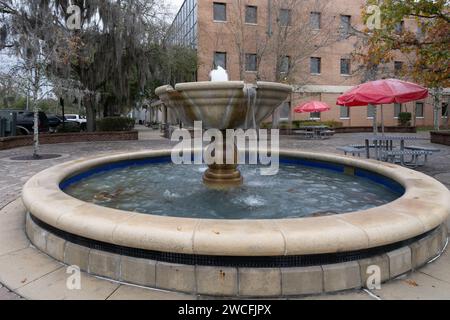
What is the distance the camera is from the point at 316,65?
3152 cm

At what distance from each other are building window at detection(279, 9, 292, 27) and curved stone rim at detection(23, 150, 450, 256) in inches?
891

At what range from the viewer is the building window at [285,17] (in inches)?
948

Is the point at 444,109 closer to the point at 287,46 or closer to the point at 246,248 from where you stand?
the point at 287,46

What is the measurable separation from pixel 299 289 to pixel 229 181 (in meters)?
3.44

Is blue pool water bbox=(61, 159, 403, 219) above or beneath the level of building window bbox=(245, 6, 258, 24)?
beneath

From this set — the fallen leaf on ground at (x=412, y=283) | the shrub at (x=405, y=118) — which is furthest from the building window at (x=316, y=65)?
the fallen leaf on ground at (x=412, y=283)

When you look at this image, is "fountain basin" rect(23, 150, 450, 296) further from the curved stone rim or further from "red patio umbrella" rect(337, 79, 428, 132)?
"red patio umbrella" rect(337, 79, 428, 132)

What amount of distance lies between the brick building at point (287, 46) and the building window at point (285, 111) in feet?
0.28

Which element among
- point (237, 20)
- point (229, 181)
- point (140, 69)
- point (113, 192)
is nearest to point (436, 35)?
point (229, 181)

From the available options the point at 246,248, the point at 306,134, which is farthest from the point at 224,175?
the point at 306,134

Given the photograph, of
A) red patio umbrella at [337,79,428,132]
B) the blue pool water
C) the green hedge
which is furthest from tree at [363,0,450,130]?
the green hedge

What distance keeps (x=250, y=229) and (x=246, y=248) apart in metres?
0.20

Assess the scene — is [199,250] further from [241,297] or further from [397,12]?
[397,12]

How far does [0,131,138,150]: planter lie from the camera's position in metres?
15.9
